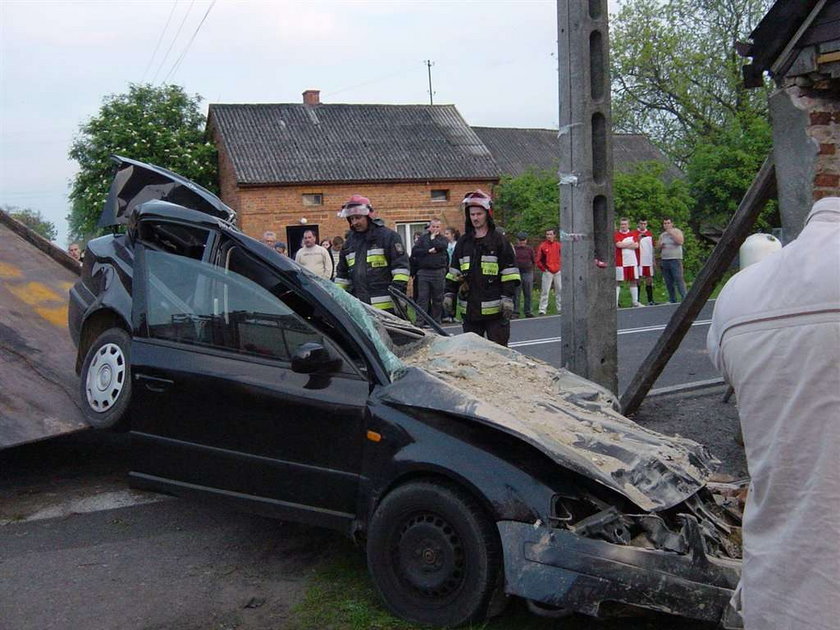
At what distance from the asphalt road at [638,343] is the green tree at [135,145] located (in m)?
17.8

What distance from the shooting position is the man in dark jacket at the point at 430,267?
13.5 meters

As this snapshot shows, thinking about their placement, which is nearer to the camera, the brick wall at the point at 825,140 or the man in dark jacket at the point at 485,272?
the brick wall at the point at 825,140

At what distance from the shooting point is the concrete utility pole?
6180 millimetres

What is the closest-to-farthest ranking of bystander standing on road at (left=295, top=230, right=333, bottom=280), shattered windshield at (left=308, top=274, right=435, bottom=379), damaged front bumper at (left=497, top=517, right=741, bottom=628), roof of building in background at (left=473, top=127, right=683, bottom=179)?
damaged front bumper at (left=497, top=517, right=741, bottom=628) < shattered windshield at (left=308, top=274, right=435, bottom=379) < bystander standing on road at (left=295, top=230, right=333, bottom=280) < roof of building in background at (left=473, top=127, right=683, bottom=179)

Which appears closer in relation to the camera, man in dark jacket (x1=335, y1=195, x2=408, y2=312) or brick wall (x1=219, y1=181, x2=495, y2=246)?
man in dark jacket (x1=335, y1=195, x2=408, y2=312)

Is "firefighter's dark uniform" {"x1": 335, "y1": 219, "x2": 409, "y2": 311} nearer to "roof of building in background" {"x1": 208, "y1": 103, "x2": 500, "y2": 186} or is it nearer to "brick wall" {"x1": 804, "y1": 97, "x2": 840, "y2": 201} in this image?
"brick wall" {"x1": 804, "y1": 97, "x2": 840, "y2": 201}

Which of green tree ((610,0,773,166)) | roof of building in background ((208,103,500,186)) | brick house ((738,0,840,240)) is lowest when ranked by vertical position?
brick house ((738,0,840,240))

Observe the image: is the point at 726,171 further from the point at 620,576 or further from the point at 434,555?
the point at 620,576

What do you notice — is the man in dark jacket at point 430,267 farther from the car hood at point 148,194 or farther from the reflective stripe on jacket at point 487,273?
the car hood at point 148,194

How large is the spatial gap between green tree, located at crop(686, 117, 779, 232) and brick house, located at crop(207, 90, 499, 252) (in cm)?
724

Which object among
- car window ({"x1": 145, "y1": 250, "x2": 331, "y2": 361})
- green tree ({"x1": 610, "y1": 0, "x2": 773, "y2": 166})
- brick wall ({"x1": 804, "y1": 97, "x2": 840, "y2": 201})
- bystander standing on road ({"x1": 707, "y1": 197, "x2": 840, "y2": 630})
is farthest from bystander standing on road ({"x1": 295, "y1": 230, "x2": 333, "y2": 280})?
green tree ({"x1": 610, "y1": 0, "x2": 773, "y2": 166})

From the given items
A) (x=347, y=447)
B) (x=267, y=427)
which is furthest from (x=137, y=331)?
(x=347, y=447)

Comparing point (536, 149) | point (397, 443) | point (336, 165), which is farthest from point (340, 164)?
point (397, 443)

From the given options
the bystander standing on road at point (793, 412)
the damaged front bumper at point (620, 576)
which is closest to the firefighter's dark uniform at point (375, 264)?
the damaged front bumper at point (620, 576)
